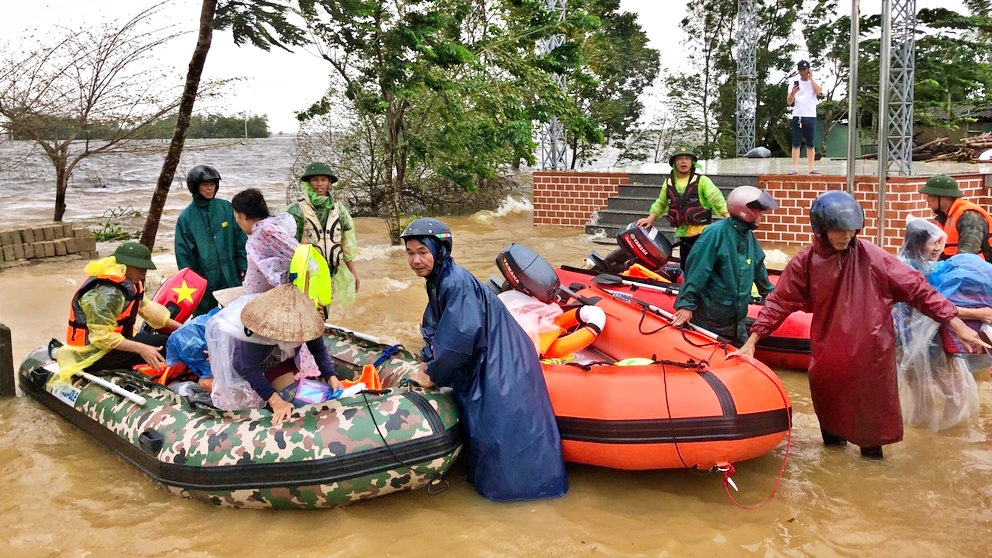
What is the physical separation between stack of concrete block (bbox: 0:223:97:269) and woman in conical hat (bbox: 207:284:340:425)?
6886mm

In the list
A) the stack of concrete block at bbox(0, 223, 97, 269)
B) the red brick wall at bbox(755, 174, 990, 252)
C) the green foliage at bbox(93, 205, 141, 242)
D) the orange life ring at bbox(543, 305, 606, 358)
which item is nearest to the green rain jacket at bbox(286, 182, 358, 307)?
the orange life ring at bbox(543, 305, 606, 358)

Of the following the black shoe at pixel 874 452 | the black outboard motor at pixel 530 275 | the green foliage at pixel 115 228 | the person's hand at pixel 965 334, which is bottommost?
the black shoe at pixel 874 452

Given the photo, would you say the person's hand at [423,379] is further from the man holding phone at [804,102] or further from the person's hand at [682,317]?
the man holding phone at [804,102]

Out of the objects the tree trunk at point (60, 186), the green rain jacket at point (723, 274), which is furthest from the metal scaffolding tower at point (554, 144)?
the green rain jacket at point (723, 274)

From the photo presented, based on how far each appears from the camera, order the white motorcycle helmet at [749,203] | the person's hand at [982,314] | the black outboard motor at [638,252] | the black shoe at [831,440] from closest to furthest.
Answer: the person's hand at [982,314], the black shoe at [831,440], the white motorcycle helmet at [749,203], the black outboard motor at [638,252]

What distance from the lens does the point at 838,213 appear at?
3609 mm

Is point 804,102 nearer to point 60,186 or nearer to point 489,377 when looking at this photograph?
point 489,377

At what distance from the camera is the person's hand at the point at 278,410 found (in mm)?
→ 3584

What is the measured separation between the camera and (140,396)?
4113 mm

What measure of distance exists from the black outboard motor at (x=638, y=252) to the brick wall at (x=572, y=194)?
5.71m

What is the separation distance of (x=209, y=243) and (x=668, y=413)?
11.1 feet

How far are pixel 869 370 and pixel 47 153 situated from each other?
441 inches

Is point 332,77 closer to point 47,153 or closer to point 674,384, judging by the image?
point 47,153

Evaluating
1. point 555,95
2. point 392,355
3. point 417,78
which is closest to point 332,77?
point 417,78
